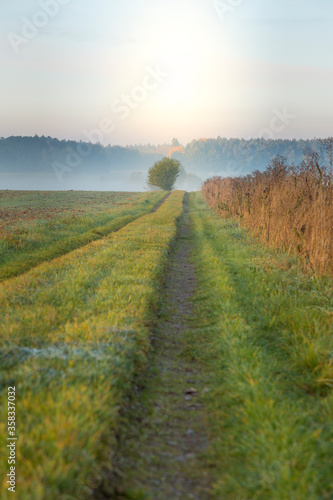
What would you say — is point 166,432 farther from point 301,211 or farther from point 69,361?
point 301,211


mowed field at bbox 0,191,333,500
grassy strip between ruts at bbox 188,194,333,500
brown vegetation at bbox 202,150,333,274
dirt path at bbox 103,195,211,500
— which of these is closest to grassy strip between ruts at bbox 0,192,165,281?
mowed field at bbox 0,191,333,500

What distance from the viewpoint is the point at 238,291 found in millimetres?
8641

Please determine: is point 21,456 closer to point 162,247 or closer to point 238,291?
point 238,291

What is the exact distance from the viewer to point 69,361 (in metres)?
4.48

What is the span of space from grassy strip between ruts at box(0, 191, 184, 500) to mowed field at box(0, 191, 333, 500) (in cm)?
2

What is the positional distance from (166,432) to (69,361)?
1.44 meters

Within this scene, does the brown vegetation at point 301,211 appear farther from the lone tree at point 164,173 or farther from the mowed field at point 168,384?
the lone tree at point 164,173

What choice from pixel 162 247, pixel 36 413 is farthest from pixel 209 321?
pixel 162 247

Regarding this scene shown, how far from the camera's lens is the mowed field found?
3.04 metres

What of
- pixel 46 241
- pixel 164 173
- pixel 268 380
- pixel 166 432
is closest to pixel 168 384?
pixel 166 432

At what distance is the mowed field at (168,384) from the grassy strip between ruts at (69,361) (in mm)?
17

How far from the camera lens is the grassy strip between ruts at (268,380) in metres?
3.10

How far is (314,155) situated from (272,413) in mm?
8516

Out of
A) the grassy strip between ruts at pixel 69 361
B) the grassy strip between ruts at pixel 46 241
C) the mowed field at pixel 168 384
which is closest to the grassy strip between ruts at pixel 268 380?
the mowed field at pixel 168 384
